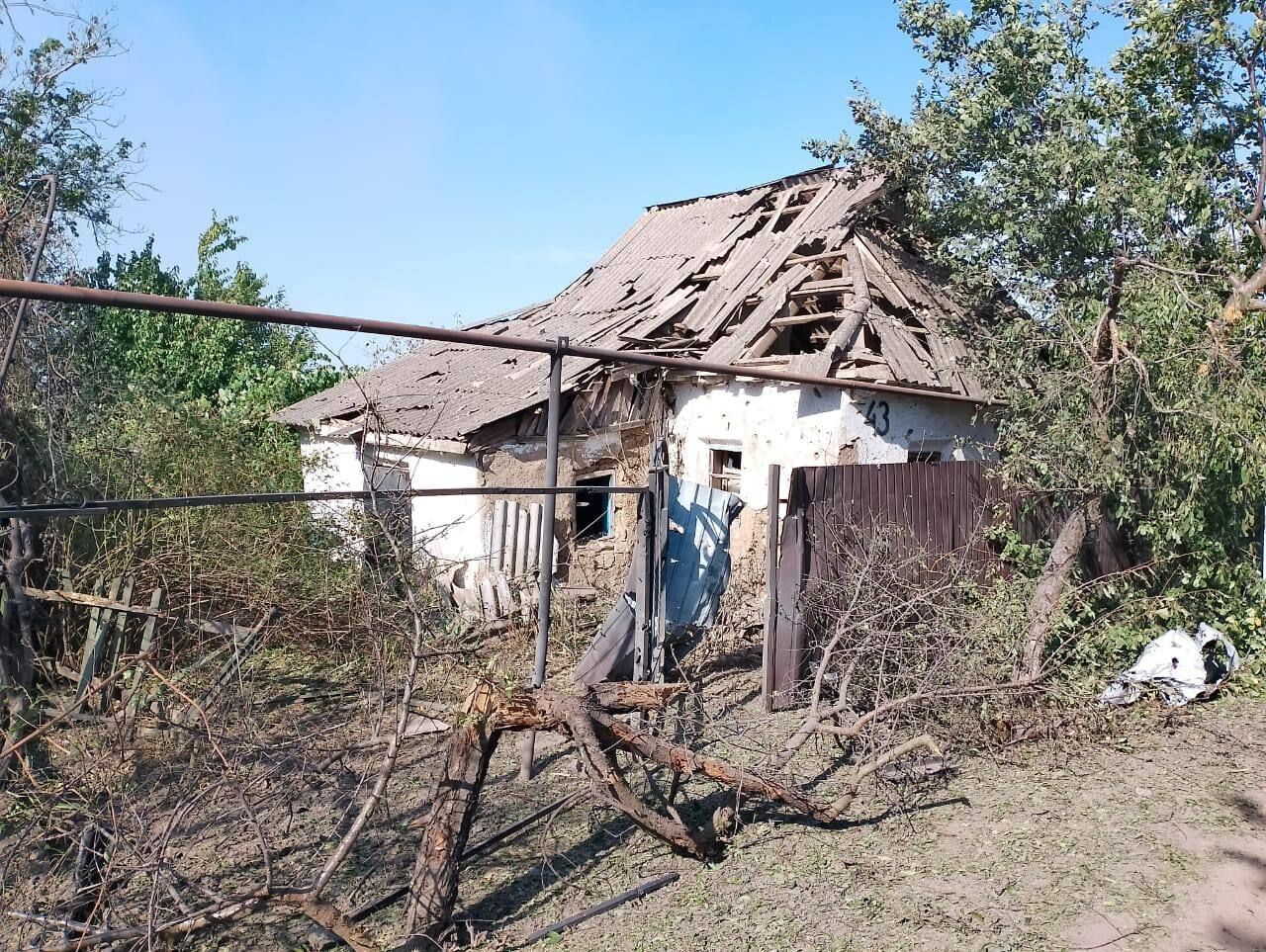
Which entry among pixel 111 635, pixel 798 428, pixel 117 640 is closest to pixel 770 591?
pixel 798 428

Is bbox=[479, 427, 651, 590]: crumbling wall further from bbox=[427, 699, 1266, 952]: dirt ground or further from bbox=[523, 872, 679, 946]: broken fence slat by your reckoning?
bbox=[523, 872, 679, 946]: broken fence slat

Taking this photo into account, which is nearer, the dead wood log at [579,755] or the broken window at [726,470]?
the dead wood log at [579,755]

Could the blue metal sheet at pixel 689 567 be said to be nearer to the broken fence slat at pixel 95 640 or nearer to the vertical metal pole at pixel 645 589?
the vertical metal pole at pixel 645 589

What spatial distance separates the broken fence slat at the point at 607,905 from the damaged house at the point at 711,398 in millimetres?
5125

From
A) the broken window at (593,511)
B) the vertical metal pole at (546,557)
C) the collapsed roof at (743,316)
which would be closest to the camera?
the vertical metal pole at (546,557)

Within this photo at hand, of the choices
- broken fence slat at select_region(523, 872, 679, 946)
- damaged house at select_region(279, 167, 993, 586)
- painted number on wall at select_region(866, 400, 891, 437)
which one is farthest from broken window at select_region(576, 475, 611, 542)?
broken fence slat at select_region(523, 872, 679, 946)

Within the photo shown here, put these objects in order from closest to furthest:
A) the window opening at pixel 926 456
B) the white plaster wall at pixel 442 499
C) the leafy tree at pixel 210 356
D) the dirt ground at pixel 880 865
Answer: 1. the dirt ground at pixel 880 865
2. the white plaster wall at pixel 442 499
3. the window opening at pixel 926 456
4. the leafy tree at pixel 210 356

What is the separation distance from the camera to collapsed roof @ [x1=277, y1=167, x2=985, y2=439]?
9.73 metres

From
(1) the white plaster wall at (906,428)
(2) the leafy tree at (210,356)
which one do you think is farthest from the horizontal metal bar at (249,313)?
(2) the leafy tree at (210,356)

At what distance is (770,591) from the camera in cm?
698

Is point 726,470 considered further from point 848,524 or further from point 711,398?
point 848,524

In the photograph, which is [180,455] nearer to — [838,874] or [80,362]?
[80,362]

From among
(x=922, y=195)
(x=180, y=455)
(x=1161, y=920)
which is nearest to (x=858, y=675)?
(x=1161, y=920)

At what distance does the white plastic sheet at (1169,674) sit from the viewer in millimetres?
6840
